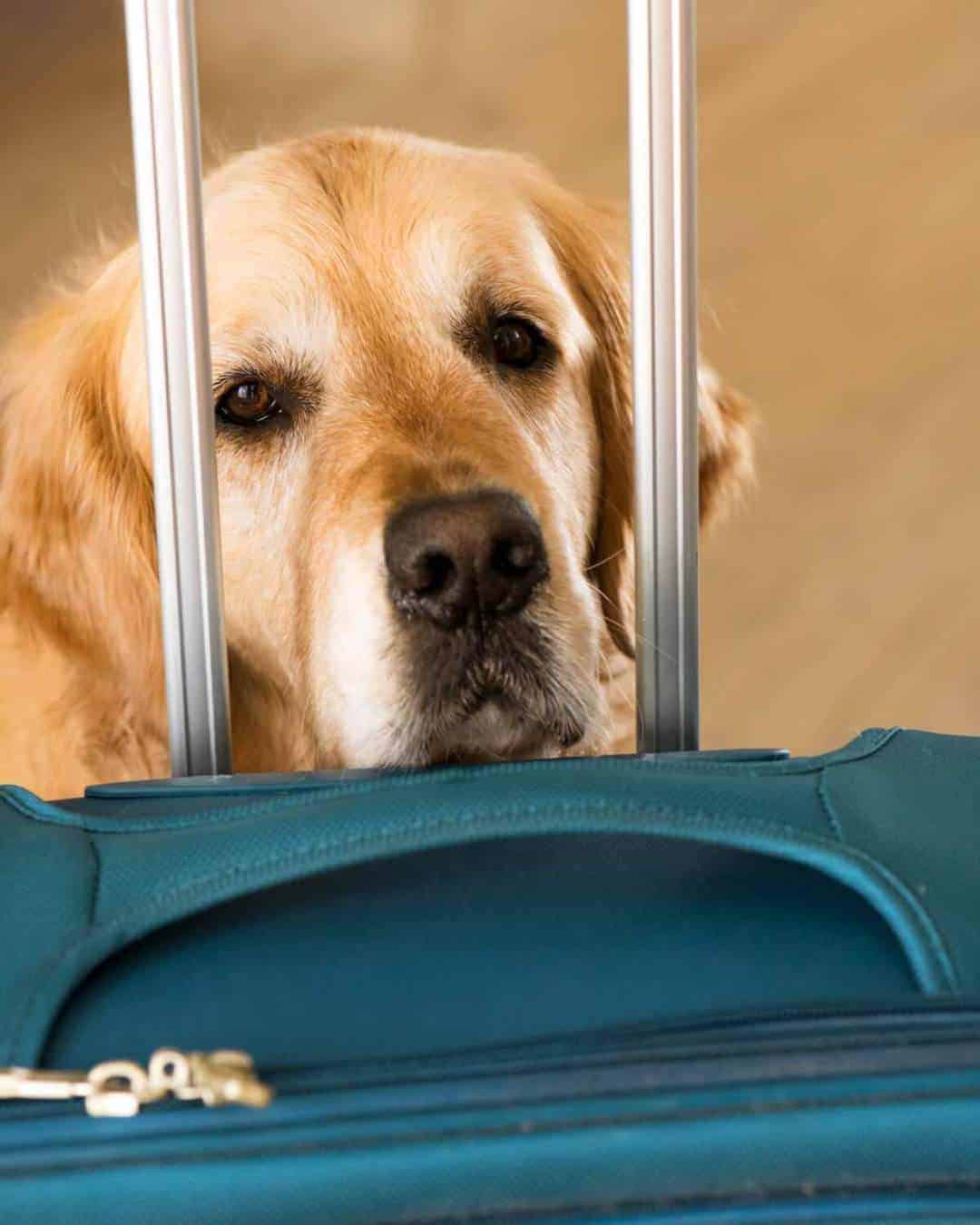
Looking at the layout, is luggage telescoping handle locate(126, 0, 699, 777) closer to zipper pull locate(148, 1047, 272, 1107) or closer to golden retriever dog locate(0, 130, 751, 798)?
golden retriever dog locate(0, 130, 751, 798)

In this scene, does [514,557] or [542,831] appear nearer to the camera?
[542,831]

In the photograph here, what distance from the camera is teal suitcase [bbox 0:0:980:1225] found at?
30 cm

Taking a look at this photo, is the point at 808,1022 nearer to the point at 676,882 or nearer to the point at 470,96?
the point at 676,882

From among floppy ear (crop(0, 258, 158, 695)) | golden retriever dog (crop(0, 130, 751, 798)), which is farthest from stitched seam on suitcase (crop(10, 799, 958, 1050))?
floppy ear (crop(0, 258, 158, 695))

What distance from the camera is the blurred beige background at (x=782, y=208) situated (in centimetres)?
67

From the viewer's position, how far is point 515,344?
701 millimetres

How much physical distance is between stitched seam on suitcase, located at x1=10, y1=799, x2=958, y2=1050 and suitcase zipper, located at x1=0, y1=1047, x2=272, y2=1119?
4cm

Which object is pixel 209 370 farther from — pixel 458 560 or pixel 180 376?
pixel 458 560

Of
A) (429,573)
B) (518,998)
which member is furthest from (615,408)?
(518,998)

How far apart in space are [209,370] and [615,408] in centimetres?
26

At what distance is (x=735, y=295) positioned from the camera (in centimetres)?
73

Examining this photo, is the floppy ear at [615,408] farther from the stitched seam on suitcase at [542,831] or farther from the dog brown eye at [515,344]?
the stitched seam on suitcase at [542,831]

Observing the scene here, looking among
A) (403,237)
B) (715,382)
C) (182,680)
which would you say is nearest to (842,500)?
(715,382)

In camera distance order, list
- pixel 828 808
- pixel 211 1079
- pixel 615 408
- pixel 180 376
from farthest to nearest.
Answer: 1. pixel 615 408
2. pixel 180 376
3. pixel 828 808
4. pixel 211 1079
